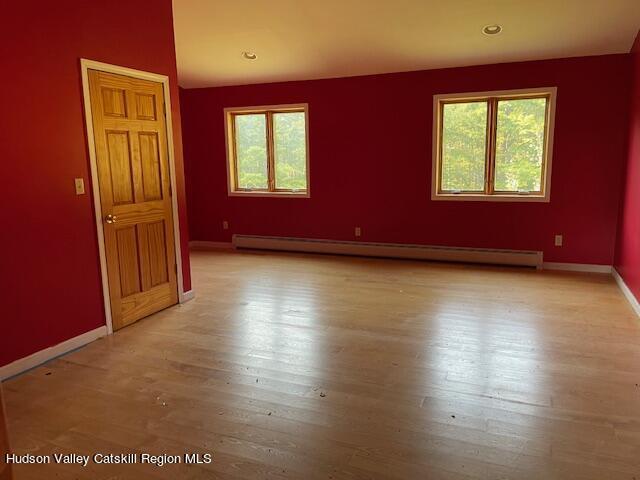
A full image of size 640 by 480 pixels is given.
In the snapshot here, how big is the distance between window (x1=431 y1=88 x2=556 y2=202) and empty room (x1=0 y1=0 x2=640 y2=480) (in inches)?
1.1

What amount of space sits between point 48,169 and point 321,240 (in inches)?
156

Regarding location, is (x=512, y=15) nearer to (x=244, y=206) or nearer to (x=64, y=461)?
(x=244, y=206)

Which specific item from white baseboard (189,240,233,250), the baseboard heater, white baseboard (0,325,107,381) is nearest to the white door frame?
white baseboard (0,325,107,381)

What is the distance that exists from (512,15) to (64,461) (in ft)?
15.6

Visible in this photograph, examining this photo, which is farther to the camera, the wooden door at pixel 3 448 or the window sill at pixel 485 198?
the window sill at pixel 485 198

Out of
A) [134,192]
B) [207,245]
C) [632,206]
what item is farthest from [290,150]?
[632,206]

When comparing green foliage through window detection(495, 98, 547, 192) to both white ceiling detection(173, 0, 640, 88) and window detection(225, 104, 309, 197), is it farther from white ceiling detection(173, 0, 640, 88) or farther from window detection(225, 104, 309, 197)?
window detection(225, 104, 309, 197)

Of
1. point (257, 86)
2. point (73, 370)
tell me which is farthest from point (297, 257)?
point (73, 370)

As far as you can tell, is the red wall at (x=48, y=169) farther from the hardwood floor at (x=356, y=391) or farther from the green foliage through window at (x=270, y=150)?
the green foliage through window at (x=270, y=150)

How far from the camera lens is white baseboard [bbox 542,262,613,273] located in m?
5.27

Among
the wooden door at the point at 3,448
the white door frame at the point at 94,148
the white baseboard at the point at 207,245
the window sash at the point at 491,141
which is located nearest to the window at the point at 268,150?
the white baseboard at the point at 207,245

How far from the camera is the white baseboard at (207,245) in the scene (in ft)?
23.5

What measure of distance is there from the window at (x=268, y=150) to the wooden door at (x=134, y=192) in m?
2.76

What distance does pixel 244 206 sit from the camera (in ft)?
22.9
